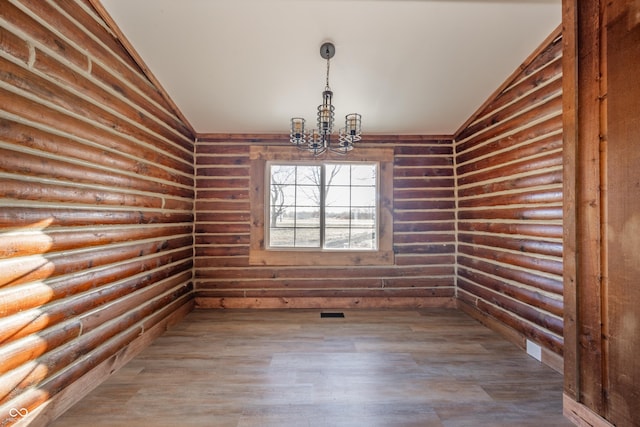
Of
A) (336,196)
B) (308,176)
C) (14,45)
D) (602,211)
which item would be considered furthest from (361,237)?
(14,45)

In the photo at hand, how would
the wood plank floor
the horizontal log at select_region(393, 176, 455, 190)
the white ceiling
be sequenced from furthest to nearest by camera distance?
the horizontal log at select_region(393, 176, 455, 190), the white ceiling, the wood plank floor

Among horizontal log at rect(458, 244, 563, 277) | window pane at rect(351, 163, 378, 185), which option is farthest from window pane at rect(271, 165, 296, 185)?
horizontal log at rect(458, 244, 563, 277)

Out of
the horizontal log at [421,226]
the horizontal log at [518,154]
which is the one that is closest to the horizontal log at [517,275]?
the horizontal log at [421,226]

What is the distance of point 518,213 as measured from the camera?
9.98ft

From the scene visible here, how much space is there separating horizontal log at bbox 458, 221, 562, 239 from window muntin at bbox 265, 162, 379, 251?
1329 mm

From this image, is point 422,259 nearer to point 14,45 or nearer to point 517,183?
point 517,183

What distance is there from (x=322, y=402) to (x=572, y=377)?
1715 millimetres

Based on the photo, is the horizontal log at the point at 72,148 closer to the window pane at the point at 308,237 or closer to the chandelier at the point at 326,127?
the chandelier at the point at 326,127

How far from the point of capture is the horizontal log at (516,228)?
2.59 metres

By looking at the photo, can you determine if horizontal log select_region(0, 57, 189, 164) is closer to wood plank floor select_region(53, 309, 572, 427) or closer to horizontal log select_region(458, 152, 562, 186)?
wood plank floor select_region(53, 309, 572, 427)

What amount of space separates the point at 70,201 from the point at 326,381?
2.42 m

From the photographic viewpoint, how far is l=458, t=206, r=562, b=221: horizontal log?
260cm

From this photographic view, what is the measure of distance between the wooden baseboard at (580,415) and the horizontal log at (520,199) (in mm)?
1586

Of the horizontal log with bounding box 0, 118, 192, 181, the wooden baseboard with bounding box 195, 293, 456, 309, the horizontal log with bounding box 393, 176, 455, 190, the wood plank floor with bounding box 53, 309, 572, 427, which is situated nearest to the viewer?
the horizontal log with bounding box 0, 118, 192, 181
